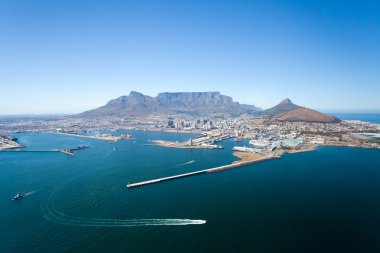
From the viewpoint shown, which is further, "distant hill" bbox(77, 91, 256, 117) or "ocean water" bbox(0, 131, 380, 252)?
"distant hill" bbox(77, 91, 256, 117)

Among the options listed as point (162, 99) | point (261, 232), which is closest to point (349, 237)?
point (261, 232)

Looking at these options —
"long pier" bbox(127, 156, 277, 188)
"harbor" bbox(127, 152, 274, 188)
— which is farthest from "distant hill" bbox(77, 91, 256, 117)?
"long pier" bbox(127, 156, 277, 188)

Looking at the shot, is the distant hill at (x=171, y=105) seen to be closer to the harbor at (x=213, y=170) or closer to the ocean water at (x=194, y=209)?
the harbor at (x=213, y=170)

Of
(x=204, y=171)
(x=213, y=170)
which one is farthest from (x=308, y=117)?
(x=204, y=171)

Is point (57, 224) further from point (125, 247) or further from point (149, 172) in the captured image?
point (149, 172)

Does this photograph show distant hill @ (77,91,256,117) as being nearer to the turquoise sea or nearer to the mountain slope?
the mountain slope

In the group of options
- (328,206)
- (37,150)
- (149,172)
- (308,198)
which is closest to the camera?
(328,206)

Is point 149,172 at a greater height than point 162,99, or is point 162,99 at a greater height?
point 162,99

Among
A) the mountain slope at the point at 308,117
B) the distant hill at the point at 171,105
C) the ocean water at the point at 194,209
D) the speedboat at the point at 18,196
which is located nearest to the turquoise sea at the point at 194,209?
the ocean water at the point at 194,209
